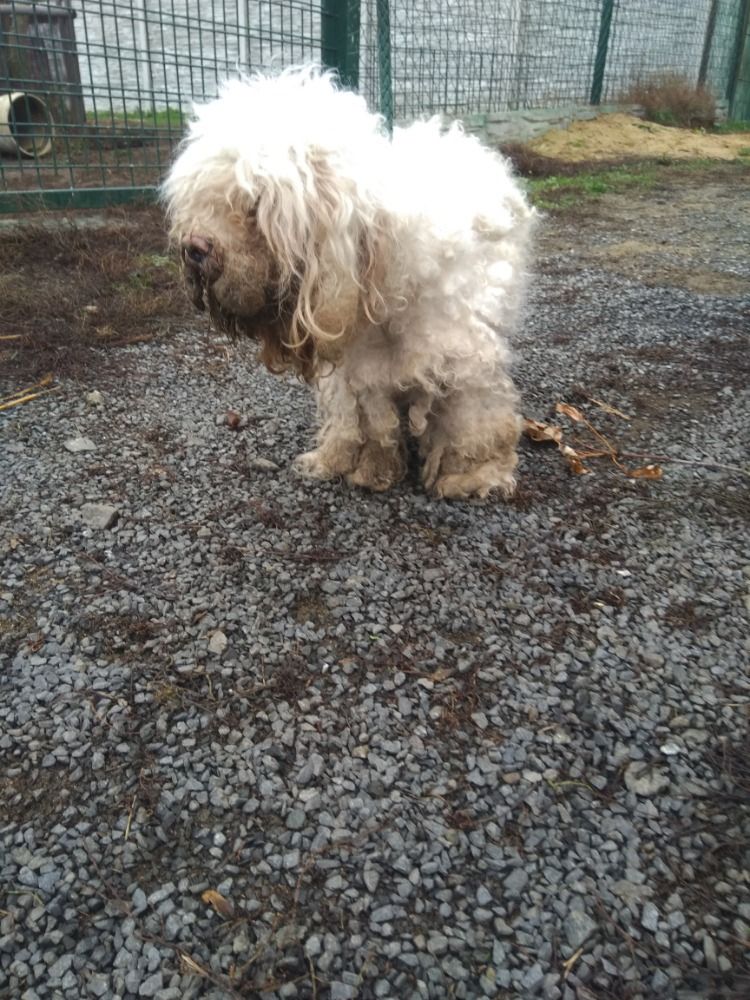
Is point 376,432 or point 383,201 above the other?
point 383,201

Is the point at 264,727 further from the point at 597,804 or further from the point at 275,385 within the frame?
the point at 275,385

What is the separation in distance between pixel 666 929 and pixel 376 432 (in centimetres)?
201

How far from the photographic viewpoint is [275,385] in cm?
430

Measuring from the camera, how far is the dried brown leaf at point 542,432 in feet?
11.8

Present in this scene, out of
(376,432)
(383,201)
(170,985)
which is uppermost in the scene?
(383,201)

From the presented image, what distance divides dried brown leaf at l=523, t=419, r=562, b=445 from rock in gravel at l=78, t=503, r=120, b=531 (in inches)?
76.7

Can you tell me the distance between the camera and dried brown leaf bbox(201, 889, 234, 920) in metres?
1.66

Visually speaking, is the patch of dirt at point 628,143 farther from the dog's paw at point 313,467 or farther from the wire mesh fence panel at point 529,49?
the dog's paw at point 313,467

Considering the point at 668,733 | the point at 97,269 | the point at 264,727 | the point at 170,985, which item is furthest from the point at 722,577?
the point at 97,269

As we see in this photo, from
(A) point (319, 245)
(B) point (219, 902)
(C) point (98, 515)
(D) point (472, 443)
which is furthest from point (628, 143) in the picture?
(B) point (219, 902)

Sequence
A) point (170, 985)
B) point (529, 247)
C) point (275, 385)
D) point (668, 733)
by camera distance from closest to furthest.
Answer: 1. point (170, 985)
2. point (668, 733)
3. point (529, 247)
4. point (275, 385)

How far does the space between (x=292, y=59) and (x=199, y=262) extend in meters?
6.02

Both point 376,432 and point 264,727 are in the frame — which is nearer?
point 264,727

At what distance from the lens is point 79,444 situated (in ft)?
11.8
